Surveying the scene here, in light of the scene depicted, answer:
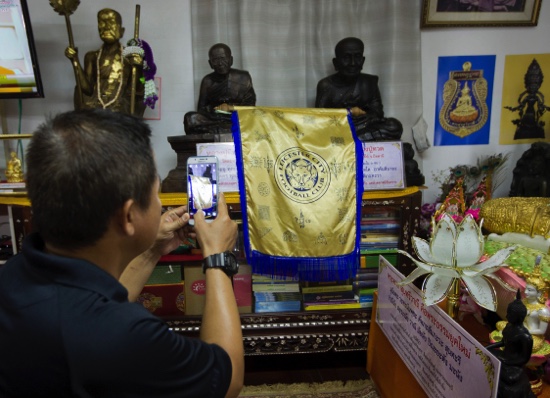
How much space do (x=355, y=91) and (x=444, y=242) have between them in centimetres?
142

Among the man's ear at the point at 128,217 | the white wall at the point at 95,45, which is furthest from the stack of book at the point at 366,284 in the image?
the man's ear at the point at 128,217

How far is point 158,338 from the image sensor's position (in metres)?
0.62

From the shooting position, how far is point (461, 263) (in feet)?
3.65

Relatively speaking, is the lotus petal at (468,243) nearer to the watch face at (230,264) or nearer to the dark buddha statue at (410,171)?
the watch face at (230,264)

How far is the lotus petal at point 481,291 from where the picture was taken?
1.07 meters

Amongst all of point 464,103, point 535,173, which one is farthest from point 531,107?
point 535,173

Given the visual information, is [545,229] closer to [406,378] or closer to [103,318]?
[406,378]

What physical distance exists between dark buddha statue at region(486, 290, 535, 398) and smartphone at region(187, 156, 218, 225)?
0.85 meters

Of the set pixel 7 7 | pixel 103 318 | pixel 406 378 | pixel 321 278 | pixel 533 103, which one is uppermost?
pixel 7 7

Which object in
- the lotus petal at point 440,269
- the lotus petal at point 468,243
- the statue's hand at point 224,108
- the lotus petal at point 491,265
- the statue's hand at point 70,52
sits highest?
the statue's hand at point 70,52

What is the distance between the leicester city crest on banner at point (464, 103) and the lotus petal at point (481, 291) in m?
1.82

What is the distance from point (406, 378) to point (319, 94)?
5.32 ft

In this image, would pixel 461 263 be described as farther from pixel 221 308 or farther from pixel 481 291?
pixel 221 308

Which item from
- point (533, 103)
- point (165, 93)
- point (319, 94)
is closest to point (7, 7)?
point (165, 93)
